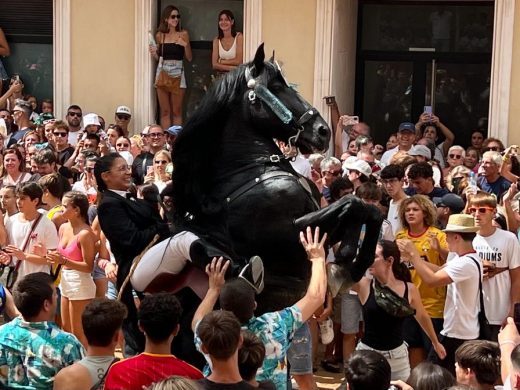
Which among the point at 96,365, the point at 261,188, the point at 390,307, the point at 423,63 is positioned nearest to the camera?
the point at 96,365

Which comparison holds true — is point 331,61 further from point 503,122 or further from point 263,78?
point 263,78

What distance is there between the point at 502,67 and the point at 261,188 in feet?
28.9

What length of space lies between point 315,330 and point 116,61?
7152 millimetres

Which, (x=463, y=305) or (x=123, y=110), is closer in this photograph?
(x=463, y=305)

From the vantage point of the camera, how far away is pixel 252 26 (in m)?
16.0

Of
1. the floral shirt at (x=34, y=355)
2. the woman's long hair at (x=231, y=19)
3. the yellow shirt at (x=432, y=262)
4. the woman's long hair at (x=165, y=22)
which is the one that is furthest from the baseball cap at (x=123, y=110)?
the floral shirt at (x=34, y=355)

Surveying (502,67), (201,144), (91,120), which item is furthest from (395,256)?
(91,120)

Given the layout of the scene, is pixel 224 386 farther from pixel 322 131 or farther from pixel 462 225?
pixel 462 225

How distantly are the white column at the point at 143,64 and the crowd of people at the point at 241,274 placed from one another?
0.16 meters

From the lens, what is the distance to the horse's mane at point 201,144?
723 cm

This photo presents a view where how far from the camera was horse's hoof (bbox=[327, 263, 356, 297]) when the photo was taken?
22.3 ft

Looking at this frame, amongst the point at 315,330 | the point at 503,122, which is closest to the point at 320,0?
the point at 503,122

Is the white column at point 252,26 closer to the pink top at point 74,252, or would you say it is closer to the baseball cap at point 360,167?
the baseball cap at point 360,167

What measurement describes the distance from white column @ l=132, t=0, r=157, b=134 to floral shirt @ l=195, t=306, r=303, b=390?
10.7 meters
